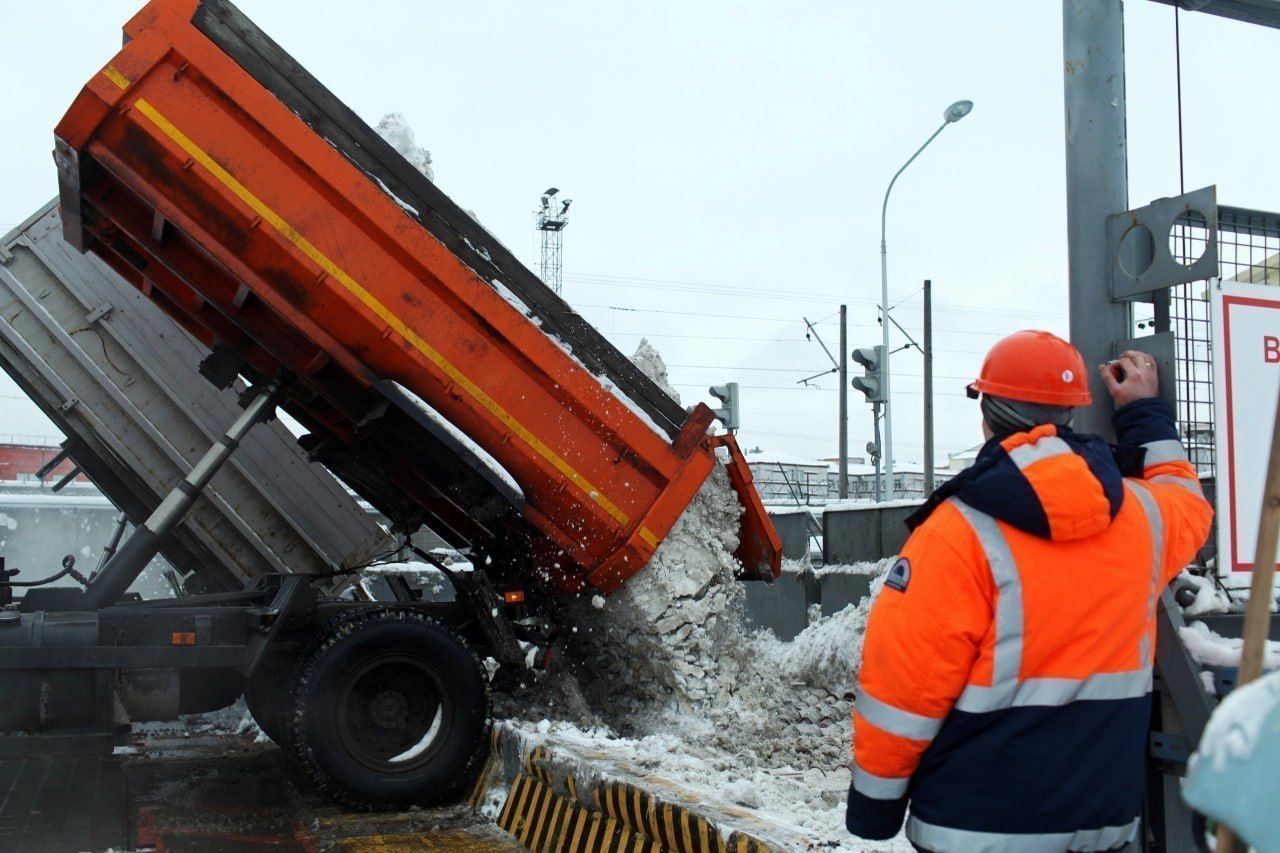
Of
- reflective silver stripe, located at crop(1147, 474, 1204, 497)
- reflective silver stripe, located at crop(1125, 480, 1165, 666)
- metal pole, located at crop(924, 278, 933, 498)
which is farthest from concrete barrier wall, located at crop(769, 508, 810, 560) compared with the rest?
metal pole, located at crop(924, 278, 933, 498)

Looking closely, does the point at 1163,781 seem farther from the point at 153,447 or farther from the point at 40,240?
the point at 40,240

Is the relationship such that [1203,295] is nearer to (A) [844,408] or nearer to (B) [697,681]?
(B) [697,681]

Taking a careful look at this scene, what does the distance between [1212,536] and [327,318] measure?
152 inches

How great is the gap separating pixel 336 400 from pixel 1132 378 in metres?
4.20

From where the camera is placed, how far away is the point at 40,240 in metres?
7.28

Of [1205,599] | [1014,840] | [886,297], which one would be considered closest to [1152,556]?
[1014,840]

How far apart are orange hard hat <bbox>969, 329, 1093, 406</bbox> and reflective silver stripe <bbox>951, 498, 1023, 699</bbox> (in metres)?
0.42

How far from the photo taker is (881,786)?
2225mm

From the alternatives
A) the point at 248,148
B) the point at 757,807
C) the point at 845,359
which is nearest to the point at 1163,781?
the point at 757,807

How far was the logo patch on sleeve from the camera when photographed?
2.22m

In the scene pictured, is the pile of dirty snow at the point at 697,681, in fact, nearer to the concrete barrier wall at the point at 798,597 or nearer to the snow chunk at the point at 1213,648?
the concrete barrier wall at the point at 798,597

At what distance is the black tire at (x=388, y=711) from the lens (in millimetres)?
5586

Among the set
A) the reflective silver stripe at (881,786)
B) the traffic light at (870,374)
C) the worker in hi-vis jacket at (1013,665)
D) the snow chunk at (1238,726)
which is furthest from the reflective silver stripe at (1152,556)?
the traffic light at (870,374)

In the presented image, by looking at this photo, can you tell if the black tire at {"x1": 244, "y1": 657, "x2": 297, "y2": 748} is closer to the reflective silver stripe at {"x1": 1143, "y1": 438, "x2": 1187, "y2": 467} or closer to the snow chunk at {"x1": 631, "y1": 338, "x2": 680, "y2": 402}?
the snow chunk at {"x1": 631, "y1": 338, "x2": 680, "y2": 402}
